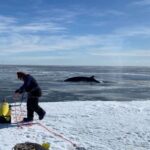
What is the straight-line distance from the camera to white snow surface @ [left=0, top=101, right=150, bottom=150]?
32.0ft

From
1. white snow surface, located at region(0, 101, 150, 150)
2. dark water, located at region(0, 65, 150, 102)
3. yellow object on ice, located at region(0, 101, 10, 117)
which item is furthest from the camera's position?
dark water, located at region(0, 65, 150, 102)

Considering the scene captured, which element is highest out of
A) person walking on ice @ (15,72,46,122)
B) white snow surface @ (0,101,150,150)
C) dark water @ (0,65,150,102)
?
person walking on ice @ (15,72,46,122)

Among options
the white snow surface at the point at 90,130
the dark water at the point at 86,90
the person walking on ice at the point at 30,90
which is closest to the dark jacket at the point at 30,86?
the person walking on ice at the point at 30,90

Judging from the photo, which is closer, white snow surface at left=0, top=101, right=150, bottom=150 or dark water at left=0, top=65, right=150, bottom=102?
white snow surface at left=0, top=101, right=150, bottom=150

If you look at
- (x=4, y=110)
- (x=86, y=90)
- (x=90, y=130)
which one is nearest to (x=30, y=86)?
(x=4, y=110)

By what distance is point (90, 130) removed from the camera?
36.7 feet

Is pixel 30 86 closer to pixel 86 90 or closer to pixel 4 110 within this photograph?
pixel 4 110

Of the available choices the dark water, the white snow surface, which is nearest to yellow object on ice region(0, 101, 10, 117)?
the white snow surface

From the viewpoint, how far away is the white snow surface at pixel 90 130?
9739mm

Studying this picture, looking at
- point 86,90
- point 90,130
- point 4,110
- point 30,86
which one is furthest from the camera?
point 86,90

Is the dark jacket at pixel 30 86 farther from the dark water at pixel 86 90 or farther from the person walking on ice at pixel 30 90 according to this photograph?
the dark water at pixel 86 90

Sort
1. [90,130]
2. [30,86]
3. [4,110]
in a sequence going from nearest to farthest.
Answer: [90,130] < [4,110] < [30,86]

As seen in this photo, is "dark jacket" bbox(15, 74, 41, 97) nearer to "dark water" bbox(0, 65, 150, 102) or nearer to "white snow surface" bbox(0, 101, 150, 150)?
"white snow surface" bbox(0, 101, 150, 150)

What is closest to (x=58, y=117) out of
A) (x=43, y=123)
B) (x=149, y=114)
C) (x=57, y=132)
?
(x=43, y=123)
